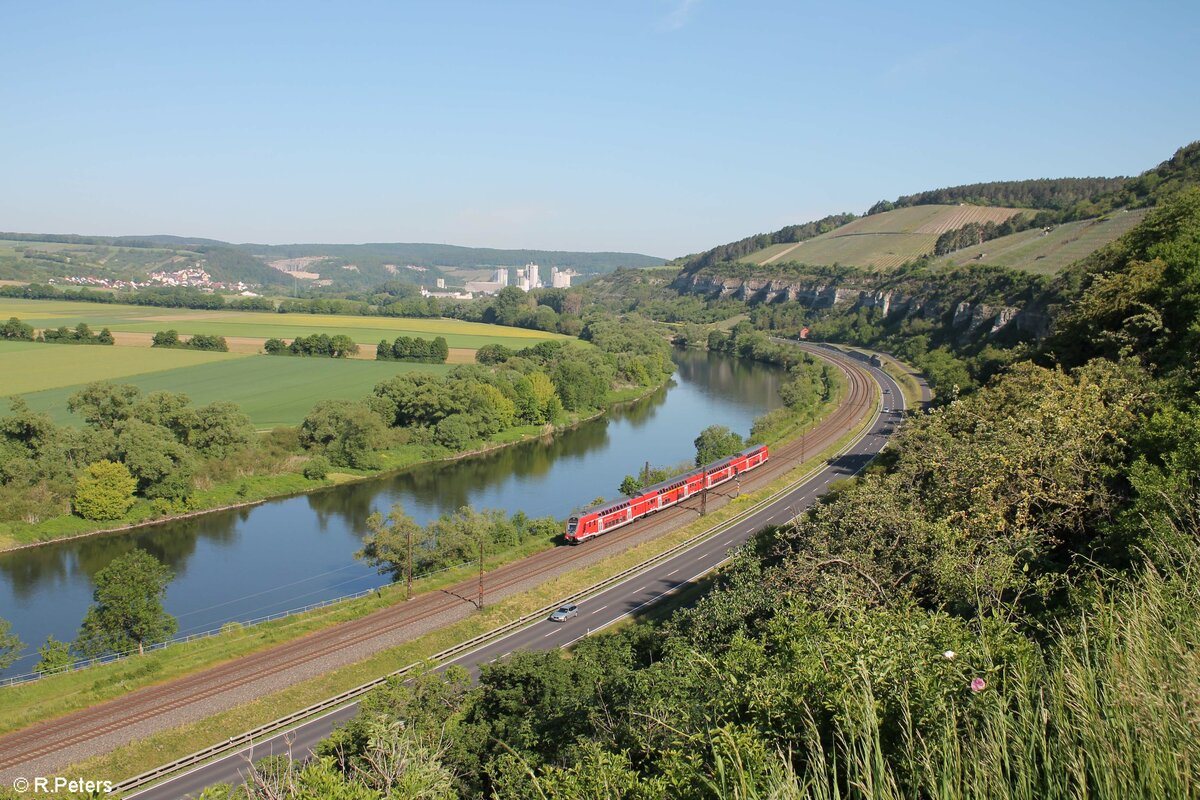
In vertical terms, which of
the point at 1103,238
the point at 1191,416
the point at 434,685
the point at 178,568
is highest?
the point at 1103,238

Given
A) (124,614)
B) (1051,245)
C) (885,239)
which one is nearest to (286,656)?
(124,614)

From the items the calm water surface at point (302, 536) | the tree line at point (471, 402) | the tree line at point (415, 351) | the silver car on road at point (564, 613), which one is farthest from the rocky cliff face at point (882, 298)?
the tree line at point (415, 351)

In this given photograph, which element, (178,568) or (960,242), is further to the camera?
(960,242)

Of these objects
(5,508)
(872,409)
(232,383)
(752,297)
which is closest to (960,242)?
(752,297)

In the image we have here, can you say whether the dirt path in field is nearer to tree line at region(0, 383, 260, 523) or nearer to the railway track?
tree line at region(0, 383, 260, 523)

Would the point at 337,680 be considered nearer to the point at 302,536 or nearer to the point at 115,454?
the point at 302,536

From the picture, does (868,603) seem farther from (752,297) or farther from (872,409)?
(752,297)

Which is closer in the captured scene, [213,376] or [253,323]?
[213,376]

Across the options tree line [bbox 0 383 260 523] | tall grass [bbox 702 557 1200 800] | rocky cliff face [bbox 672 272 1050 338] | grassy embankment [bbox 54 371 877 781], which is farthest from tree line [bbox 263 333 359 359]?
tall grass [bbox 702 557 1200 800]
